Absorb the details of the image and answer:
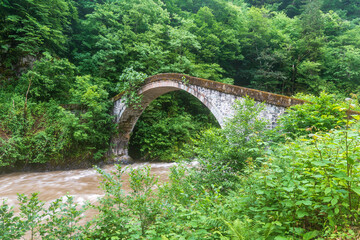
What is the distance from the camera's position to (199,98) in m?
7.30

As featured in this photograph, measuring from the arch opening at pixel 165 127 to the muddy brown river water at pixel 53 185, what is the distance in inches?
103

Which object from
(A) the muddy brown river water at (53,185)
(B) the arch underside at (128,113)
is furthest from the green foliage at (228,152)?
(B) the arch underside at (128,113)

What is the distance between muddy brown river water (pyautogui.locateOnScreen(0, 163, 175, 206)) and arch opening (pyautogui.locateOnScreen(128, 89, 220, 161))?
262 cm

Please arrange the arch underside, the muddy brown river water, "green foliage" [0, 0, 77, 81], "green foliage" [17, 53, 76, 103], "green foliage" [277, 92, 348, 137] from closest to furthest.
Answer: "green foliage" [277, 92, 348, 137] → the muddy brown river water → "green foliage" [17, 53, 76, 103] → "green foliage" [0, 0, 77, 81] → the arch underside

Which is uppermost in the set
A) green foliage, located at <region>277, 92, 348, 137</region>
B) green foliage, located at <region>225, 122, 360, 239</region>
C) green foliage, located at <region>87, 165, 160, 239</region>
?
green foliage, located at <region>277, 92, 348, 137</region>

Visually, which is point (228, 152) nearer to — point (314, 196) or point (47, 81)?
point (314, 196)

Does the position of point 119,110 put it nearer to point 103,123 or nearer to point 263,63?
point 103,123

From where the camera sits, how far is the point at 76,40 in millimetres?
12867

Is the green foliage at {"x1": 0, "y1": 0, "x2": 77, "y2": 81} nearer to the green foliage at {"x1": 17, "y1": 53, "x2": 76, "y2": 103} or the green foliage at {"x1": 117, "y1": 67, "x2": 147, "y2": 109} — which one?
the green foliage at {"x1": 17, "y1": 53, "x2": 76, "y2": 103}

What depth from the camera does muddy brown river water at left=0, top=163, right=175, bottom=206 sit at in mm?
6050

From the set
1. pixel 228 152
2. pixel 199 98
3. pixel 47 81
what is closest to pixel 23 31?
pixel 47 81

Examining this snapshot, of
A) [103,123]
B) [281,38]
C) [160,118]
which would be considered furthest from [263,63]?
[103,123]

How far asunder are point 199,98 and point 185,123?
4007 mm

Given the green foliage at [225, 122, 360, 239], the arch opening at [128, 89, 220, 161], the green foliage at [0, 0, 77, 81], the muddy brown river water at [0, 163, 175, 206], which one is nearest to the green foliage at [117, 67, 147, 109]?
the arch opening at [128, 89, 220, 161]
